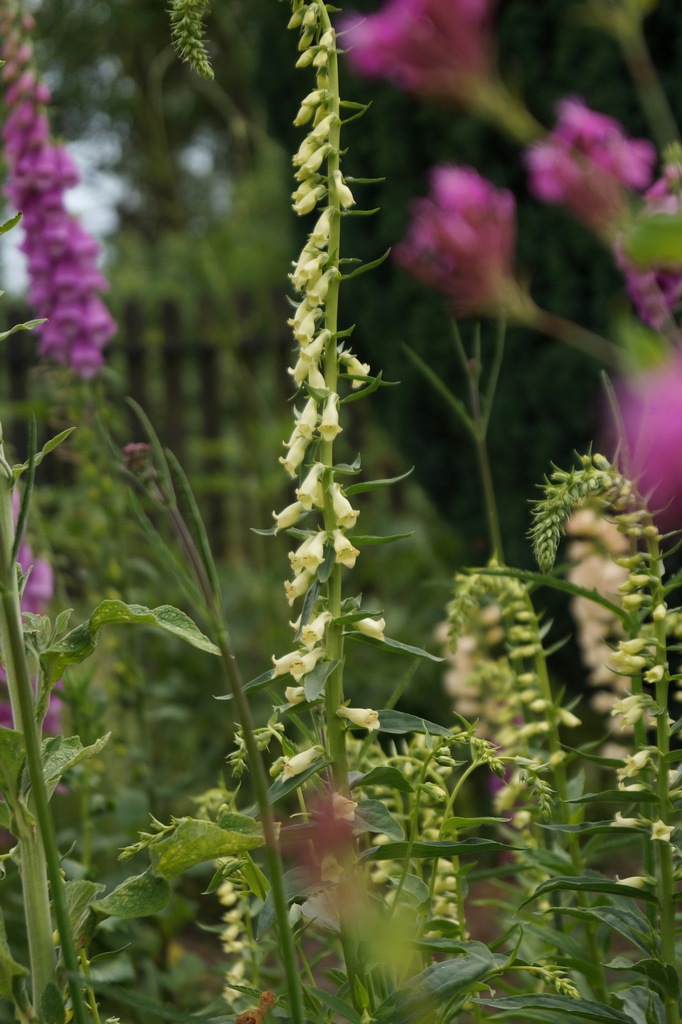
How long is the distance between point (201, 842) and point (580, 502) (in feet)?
1.39

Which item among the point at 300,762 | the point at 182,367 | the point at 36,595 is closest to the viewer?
the point at 300,762

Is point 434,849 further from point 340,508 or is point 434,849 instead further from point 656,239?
point 656,239

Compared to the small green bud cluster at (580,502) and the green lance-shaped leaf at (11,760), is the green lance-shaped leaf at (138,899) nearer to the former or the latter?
the green lance-shaped leaf at (11,760)

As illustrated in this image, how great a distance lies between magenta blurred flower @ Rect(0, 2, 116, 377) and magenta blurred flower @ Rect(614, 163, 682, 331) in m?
1.61

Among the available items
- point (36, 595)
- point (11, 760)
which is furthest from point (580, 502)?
point (36, 595)

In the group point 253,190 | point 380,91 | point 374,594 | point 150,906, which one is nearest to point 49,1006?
point 150,906

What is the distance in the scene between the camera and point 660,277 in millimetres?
1363

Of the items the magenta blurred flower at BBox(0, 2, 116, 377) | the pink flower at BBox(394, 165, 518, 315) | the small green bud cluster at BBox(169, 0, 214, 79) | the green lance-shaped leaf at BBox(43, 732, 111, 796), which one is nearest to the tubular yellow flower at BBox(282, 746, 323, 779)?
the green lance-shaped leaf at BBox(43, 732, 111, 796)

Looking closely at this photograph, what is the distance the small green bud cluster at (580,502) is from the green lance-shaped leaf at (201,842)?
32cm

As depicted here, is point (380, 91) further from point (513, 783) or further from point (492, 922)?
point (513, 783)

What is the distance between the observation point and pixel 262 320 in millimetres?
5801

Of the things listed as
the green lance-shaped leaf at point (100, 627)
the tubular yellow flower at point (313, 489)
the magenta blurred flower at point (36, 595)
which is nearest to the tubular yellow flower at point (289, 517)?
the tubular yellow flower at point (313, 489)

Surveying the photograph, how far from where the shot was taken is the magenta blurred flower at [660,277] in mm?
974

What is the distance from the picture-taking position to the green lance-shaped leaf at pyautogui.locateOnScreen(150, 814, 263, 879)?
84 cm
